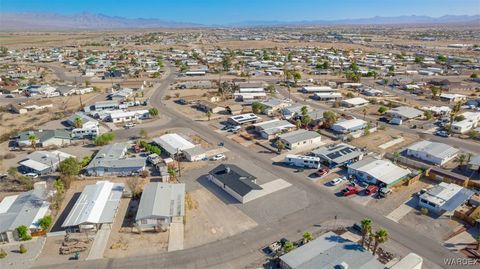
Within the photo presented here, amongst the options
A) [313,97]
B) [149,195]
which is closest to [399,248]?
[149,195]

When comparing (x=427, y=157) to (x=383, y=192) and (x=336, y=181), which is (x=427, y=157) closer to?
(x=383, y=192)

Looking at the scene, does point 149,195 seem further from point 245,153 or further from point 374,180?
point 374,180

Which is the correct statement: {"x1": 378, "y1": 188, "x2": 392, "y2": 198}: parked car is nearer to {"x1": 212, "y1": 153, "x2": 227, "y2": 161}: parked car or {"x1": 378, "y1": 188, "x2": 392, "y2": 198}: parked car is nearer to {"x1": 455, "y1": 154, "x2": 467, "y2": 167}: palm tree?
{"x1": 455, "y1": 154, "x2": 467, "y2": 167}: palm tree

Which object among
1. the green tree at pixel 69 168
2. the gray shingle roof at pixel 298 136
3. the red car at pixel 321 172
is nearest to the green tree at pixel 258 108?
the gray shingle roof at pixel 298 136

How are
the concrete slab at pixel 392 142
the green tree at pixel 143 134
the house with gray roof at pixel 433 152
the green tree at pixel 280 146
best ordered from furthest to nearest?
the green tree at pixel 143 134, the concrete slab at pixel 392 142, the green tree at pixel 280 146, the house with gray roof at pixel 433 152

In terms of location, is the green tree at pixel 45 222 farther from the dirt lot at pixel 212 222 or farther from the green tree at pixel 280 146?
the green tree at pixel 280 146

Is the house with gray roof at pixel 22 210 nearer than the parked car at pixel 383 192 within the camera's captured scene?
Yes
